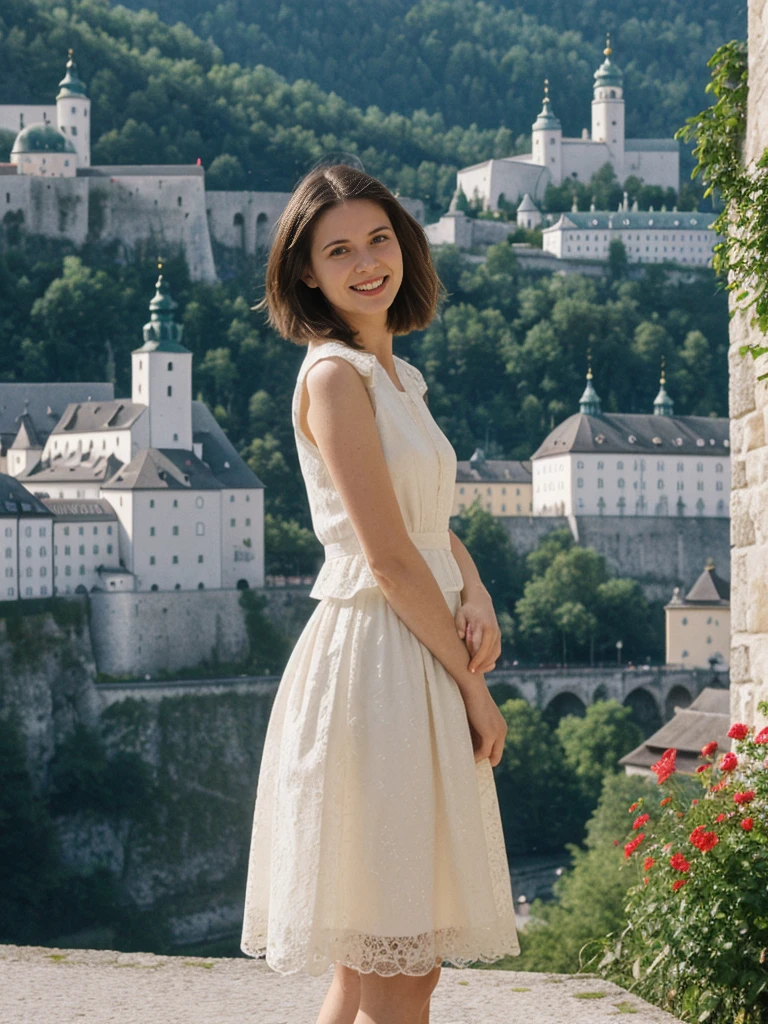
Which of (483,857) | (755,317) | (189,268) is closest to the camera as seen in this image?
(483,857)

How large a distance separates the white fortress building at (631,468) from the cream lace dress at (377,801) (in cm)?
4769

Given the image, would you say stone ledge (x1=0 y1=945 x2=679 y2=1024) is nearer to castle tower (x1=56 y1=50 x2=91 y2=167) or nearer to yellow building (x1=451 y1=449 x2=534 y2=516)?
yellow building (x1=451 y1=449 x2=534 y2=516)

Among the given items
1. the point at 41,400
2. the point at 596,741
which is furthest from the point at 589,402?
the point at 596,741

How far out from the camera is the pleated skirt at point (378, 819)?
2299mm

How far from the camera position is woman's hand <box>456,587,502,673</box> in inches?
93.8

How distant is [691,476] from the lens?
51.9 metres

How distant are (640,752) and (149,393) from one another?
746 inches

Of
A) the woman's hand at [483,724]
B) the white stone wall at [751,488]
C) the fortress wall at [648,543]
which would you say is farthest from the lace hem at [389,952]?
the fortress wall at [648,543]

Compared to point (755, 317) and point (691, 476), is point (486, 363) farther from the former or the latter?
point (755, 317)

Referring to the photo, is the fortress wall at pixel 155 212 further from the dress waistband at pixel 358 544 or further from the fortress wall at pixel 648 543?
the dress waistband at pixel 358 544

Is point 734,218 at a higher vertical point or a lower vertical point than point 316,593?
higher

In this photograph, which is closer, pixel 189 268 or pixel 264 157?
pixel 189 268

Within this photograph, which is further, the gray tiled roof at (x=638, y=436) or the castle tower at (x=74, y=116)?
the castle tower at (x=74, y=116)

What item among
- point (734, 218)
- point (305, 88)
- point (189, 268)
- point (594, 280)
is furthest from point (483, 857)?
point (305, 88)
